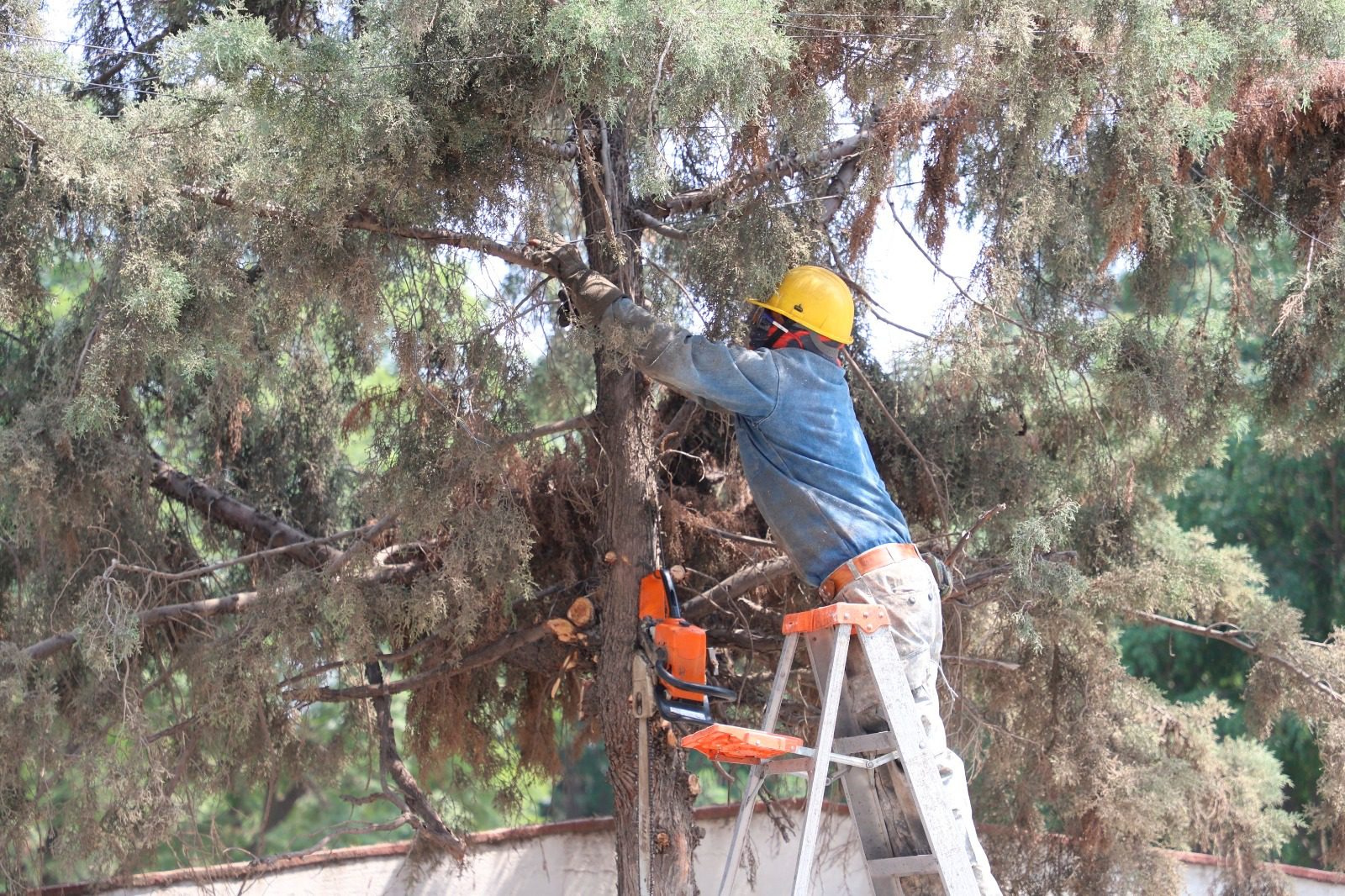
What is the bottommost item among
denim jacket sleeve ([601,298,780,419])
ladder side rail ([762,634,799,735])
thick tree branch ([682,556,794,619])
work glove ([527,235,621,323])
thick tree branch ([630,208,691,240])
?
ladder side rail ([762,634,799,735])

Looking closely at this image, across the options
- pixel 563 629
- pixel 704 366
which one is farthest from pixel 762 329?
pixel 563 629

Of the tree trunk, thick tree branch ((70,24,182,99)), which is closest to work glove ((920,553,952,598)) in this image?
the tree trunk

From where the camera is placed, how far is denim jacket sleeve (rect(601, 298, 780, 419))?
4941 mm

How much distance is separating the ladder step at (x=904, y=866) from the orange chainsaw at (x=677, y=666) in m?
0.80

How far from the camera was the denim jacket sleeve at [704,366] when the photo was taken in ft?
16.2

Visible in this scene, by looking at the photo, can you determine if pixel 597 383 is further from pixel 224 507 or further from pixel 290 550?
pixel 224 507

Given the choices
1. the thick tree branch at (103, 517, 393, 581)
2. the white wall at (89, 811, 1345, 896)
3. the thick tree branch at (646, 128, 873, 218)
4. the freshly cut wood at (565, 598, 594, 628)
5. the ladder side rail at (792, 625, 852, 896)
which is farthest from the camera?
the white wall at (89, 811, 1345, 896)

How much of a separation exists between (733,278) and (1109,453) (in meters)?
2.71

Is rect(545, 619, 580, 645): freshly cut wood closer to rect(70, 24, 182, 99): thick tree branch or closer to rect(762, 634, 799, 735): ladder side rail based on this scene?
rect(762, 634, 799, 735): ladder side rail

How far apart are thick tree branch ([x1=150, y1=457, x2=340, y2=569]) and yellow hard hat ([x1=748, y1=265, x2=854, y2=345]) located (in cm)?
350

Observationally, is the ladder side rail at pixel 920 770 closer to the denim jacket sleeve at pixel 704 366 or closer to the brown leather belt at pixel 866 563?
the brown leather belt at pixel 866 563

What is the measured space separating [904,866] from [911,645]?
762 millimetres

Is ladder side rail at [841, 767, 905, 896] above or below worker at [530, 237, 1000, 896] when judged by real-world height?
below

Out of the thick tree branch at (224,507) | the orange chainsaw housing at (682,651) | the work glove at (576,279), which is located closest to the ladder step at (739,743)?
the orange chainsaw housing at (682,651)
